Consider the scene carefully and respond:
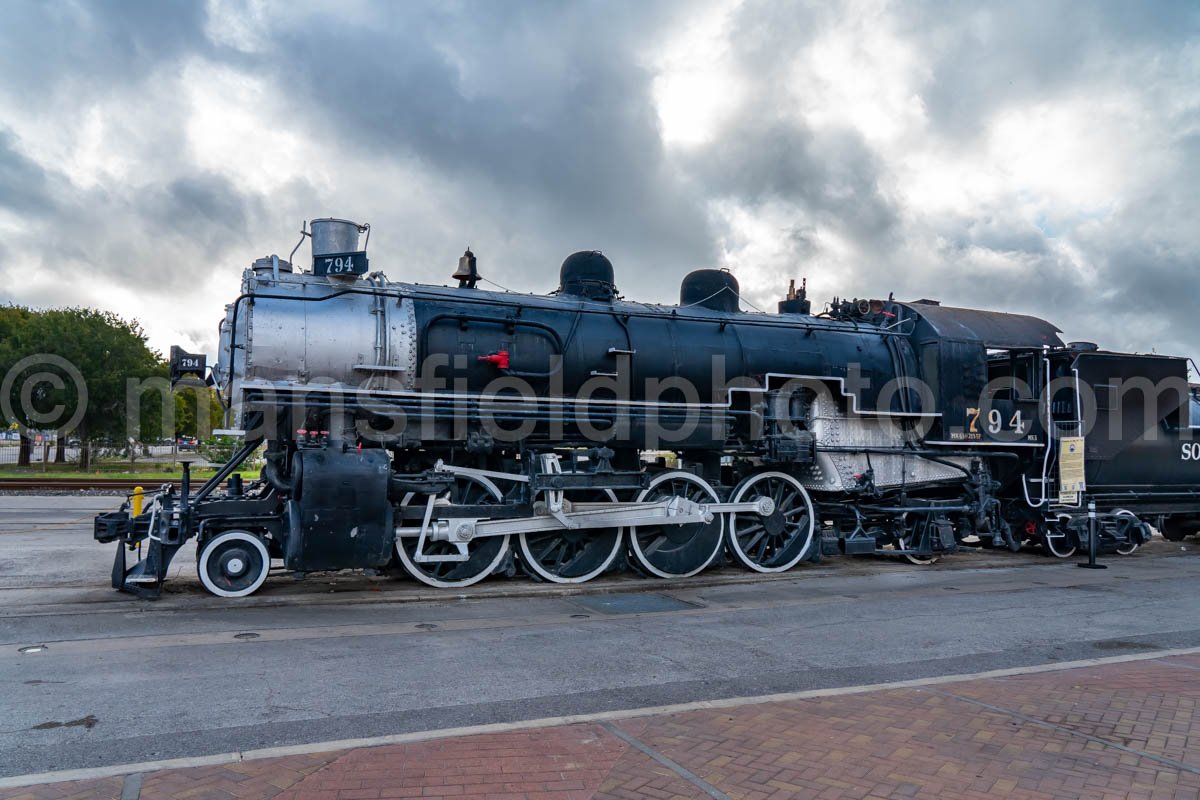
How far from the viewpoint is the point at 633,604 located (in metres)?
9.11

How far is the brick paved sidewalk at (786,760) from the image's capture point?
4102 mm

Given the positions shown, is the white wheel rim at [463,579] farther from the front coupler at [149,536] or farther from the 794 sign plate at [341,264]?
the 794 sign plate at [341,264]

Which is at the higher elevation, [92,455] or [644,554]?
[92,455]

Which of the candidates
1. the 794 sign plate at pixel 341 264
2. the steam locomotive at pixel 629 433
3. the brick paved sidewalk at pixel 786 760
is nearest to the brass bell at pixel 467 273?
the steam locomotive at pixel 629 433

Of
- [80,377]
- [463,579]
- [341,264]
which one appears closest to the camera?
[341,264]

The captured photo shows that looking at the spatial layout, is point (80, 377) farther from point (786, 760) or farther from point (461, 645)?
point (786, 760)

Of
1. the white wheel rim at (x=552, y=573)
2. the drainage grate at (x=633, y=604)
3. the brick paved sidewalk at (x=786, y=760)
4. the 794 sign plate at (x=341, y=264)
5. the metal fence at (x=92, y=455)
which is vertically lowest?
the drainage grate at (x=633, y=604)

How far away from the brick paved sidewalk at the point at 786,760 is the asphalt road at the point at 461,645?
442 mm

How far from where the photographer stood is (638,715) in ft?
17.1

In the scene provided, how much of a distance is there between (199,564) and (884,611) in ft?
23.6

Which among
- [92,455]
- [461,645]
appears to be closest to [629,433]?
[461,645]

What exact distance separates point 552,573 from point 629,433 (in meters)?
1.95

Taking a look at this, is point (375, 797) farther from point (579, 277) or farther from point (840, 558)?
point (840, 558)

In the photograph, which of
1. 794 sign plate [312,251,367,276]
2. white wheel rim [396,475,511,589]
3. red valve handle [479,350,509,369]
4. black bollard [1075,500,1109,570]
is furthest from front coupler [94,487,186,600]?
black bollard [1075,500,1109,570]
